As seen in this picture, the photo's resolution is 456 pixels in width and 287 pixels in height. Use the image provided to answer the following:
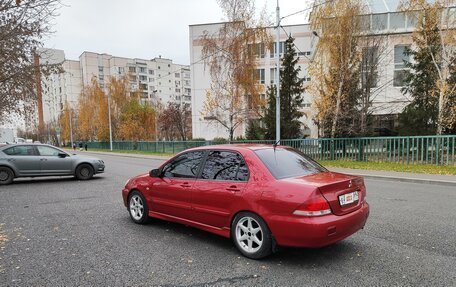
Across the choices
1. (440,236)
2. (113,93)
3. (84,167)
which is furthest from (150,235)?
(113,93)

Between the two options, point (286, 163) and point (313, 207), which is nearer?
point (313, 207)

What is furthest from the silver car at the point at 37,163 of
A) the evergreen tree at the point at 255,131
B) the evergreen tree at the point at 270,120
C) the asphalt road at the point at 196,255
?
the evergreen tree at the point at 255,131

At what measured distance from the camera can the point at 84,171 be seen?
513 inches

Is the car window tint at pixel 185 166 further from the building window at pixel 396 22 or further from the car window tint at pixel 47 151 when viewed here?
the building window at pixel 396 22

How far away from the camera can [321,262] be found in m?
4.08

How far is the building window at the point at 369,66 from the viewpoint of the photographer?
21917 mm

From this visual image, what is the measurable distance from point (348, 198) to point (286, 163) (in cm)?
97

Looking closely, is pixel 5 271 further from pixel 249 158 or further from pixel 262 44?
pixel 262 44

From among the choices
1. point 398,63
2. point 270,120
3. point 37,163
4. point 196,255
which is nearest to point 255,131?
point 270,120

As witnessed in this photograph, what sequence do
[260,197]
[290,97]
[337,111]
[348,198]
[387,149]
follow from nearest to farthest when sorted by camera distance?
1. [260,197]
2. [348,198]
3. [387,149]
4. [337,111]
5. [290,97]

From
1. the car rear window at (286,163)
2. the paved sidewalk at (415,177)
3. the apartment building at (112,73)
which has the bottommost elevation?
the paved sidewalk at (415,177)

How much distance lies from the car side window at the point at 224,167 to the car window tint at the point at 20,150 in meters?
10.3

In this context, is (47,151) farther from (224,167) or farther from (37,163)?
(224,167)

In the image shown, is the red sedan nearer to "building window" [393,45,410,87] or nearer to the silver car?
the silver car
